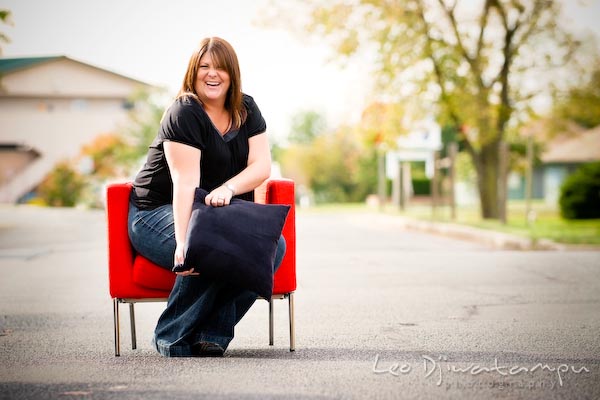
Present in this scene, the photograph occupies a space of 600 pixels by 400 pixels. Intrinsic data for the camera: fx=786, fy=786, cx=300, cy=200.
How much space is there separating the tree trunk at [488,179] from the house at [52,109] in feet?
96.1

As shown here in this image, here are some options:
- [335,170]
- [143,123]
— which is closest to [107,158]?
[143,123]

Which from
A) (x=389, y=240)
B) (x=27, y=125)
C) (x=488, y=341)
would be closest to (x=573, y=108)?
(x=389, y=240)

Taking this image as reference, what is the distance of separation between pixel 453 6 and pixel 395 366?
16.1m

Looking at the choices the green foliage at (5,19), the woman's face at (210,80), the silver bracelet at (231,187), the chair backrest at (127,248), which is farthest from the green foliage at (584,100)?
the silver bracelet at (231,187)

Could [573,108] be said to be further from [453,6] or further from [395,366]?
[395,366]

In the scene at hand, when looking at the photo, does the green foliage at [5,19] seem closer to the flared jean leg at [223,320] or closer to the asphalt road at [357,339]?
the asphalt road at [357,339]

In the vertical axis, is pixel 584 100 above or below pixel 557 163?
above

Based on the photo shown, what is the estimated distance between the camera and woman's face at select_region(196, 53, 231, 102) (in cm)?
404

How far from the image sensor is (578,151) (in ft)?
141

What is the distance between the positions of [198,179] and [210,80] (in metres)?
0.53

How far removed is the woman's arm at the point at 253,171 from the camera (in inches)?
157

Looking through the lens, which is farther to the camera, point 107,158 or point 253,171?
point 107,158

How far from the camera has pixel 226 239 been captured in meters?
3.74

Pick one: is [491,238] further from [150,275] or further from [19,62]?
[19,62]
